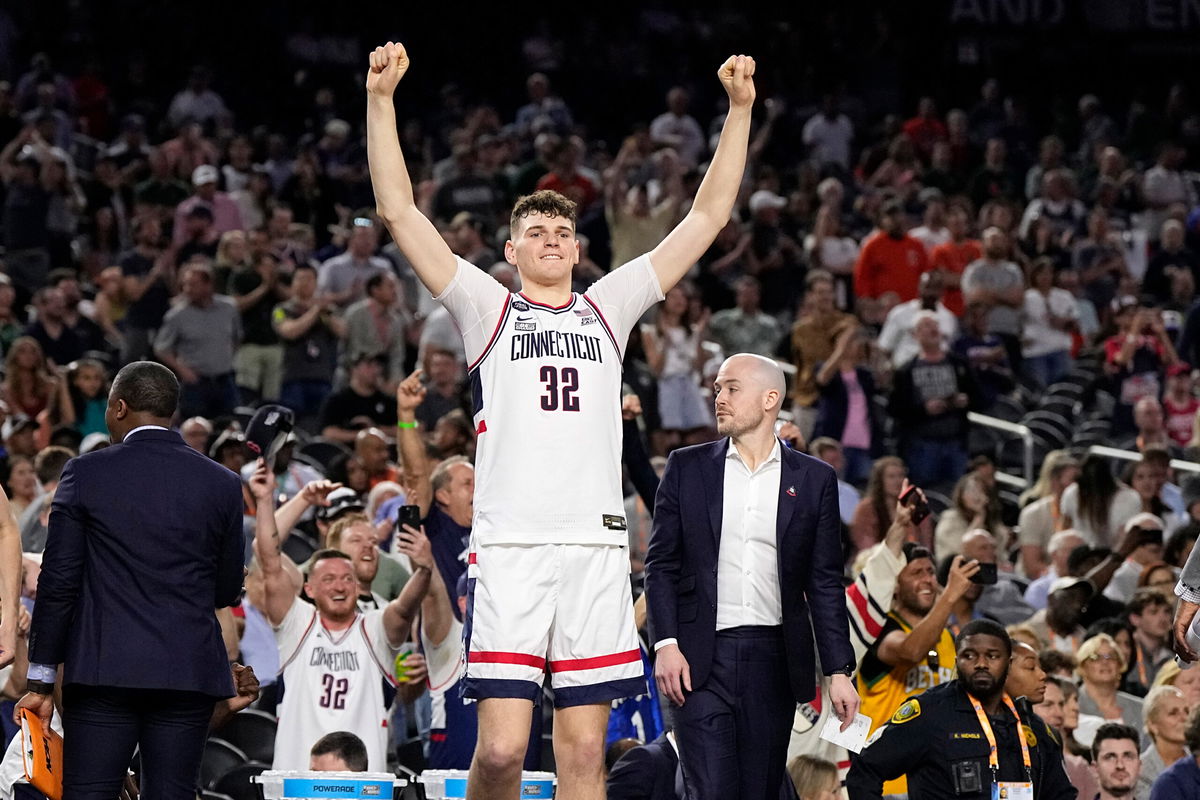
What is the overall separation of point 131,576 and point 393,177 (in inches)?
58.9

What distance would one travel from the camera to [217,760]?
8766 millimetres

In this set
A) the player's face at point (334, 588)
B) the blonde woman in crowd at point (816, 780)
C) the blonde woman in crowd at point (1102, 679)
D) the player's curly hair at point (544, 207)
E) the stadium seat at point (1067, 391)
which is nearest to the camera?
the player's curly hair at point (544, 207)

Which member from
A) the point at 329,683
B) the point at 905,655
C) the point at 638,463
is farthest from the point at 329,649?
the point at 905,655

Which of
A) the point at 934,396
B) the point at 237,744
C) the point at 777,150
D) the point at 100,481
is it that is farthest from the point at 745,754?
the point at 777,150

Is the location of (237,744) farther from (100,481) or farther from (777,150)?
(777,150)

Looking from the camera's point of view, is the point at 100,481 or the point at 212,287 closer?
the point at 100,481

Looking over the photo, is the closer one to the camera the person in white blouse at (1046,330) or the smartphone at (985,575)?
the smartphone at (985,575)

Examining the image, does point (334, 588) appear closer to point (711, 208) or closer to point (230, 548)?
point (230, 548)

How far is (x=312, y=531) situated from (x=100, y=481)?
6515 mm

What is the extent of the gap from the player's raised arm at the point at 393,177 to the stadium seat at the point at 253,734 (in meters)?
3.82

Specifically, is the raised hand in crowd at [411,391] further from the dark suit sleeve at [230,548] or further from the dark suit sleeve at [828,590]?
the dark suit sleeve at [828,590]

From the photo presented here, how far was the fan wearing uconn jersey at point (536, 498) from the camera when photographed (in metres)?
5.82

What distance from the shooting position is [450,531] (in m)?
8.79

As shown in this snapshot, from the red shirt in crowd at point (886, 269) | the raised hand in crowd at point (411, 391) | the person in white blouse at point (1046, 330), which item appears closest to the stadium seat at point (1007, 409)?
the person in white blouse at point (1046, 330)
